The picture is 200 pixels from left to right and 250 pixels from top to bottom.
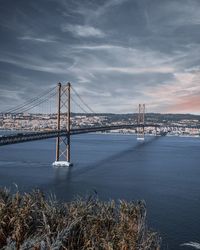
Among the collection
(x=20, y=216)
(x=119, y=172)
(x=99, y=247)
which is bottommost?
(x=119, y=172)

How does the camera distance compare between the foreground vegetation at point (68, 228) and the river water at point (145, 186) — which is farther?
the river water at point (145, 186)

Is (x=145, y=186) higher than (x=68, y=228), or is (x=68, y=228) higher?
(x=68, y=228)

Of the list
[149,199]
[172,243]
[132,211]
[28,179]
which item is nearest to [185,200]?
[149,199]

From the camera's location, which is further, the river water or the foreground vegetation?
the river water

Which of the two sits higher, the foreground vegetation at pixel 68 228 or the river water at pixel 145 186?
the foreground vegetation at pixel 68 228

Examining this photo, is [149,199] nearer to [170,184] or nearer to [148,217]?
[148,217]

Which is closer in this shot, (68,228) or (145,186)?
(68,228)

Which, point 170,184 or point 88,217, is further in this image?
point 170,184

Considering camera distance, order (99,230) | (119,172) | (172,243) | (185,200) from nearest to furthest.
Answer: (99,230), (172,243), (185,200), (119,172)
